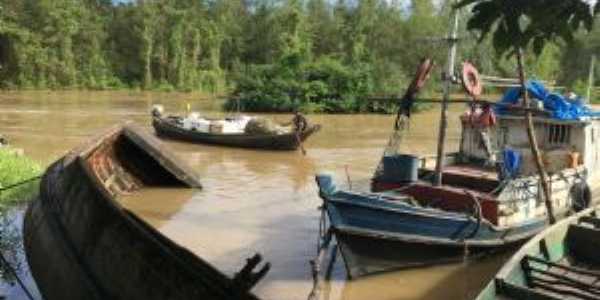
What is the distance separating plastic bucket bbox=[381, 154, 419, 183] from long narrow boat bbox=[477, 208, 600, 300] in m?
2.83

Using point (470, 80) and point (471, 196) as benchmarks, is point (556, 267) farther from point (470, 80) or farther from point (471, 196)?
point (470, 80)

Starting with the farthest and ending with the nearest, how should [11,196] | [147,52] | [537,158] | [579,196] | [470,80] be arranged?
1. [147,52]
2. [579,196]
3. [11,196]
4. [470,80]
5. [537,158]

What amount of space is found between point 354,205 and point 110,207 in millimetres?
4669

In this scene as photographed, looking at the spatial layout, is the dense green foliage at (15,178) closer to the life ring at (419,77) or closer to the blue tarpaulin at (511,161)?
the life ring at (419,77)

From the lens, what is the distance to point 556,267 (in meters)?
8.59

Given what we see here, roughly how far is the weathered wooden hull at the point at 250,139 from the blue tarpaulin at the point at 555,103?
1066 cm

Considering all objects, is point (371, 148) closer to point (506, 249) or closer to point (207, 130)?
point (207, 130)

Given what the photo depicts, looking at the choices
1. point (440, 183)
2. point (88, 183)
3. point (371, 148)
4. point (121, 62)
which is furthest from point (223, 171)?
point (121, 62)

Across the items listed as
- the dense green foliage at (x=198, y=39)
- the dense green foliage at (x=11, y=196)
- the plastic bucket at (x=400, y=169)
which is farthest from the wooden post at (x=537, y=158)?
the dense green foliage at (x=198, y=39)

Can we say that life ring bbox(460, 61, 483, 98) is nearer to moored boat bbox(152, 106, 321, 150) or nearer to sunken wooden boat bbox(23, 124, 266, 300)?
sunken wooden boat bbox(23, 124, 266, 300)

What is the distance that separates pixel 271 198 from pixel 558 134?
6.55m

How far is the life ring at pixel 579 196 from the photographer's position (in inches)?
565

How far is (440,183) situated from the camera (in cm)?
1297

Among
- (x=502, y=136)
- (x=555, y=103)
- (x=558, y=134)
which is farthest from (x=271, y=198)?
(x=555, y=103)
